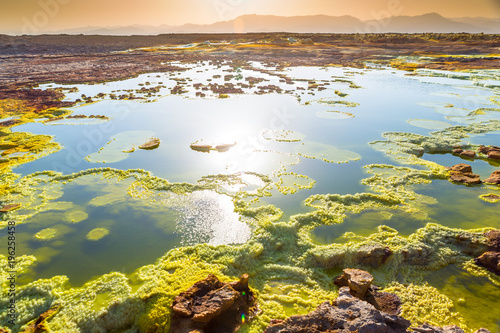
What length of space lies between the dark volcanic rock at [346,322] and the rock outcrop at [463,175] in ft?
48.0

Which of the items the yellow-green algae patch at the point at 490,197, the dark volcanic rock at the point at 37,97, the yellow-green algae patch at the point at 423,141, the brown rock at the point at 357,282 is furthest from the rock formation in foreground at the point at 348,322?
the dark volcanic rock at the point at 37,97

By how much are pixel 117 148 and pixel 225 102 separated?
1874 centimetres

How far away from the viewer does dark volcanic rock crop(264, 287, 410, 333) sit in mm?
7750

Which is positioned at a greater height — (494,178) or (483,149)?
(483,149)

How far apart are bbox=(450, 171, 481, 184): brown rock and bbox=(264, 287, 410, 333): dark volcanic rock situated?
14.6m

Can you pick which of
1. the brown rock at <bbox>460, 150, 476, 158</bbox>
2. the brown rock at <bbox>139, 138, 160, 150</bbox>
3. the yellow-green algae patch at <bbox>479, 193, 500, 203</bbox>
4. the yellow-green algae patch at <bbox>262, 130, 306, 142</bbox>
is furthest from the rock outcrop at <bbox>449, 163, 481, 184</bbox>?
the brown rock at <bbox>139, 138, 160, 150</bbox>

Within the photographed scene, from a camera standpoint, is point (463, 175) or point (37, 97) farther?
point (37, 97)

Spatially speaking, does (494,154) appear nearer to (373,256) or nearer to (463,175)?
(463,175)

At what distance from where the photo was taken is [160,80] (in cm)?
5488

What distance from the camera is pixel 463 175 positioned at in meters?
19.0

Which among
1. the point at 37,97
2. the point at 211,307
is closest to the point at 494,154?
the point at 211,307

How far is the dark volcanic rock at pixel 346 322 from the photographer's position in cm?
775

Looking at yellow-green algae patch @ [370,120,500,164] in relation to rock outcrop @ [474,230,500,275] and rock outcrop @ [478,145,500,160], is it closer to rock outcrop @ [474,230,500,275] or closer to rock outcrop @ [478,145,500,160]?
rock outcrop @ [478,145,500,160]

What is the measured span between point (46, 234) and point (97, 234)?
2.37 meters
